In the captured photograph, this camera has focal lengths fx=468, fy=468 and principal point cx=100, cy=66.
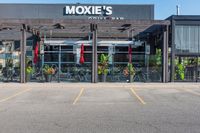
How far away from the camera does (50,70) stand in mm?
33906

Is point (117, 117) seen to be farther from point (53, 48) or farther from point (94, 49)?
point (53, 48)

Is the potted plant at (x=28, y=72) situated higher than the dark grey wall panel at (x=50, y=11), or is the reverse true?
the dark grey wall panel at (x=50, y=11)

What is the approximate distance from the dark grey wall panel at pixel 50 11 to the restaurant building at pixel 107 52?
512 cm

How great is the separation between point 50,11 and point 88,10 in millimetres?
4028

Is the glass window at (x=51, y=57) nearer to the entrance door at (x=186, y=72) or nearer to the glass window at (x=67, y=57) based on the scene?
the glass window at (x=67, y=57)

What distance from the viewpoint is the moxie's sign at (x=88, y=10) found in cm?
4931

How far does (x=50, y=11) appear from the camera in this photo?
160 ft

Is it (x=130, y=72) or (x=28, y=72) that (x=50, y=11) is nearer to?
(x=28, y=72)

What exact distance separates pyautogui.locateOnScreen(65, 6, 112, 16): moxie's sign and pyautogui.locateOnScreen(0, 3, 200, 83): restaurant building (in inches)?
222

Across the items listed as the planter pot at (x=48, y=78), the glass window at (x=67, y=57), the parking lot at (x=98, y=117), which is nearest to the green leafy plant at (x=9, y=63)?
the planter pot at (x=48, y=78)

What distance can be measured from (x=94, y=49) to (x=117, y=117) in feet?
65.4

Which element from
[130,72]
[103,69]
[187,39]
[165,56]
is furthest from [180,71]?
[103,69]

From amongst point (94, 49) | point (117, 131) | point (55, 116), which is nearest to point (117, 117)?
point (55, 116)

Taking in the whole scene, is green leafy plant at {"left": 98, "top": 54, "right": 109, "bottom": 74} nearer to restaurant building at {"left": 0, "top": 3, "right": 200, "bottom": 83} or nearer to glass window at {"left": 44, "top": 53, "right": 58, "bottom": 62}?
restaurant building at {"left": 0, "top": 3, "right": 200, "bottom": 83}
